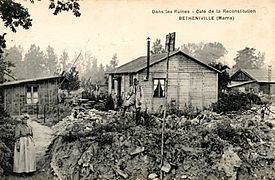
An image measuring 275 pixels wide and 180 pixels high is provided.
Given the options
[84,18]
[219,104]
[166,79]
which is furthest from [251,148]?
[84,18]

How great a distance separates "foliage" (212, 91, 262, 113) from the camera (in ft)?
11.4

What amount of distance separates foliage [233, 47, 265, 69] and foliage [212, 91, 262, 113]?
0.24 m

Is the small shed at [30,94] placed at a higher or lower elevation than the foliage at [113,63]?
lower

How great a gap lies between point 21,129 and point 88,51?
828 millimetres

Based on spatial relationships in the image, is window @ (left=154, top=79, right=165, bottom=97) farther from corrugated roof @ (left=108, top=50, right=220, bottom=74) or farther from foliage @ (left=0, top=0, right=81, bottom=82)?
foliage @ (left=0, top=0, right=81, bottom=82)

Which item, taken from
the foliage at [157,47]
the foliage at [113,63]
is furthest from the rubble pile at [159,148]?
the foliage at [157,47]

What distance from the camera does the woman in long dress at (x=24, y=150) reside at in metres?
3.31

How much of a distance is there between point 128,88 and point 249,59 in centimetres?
103

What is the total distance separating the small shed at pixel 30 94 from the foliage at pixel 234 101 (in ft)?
4.42

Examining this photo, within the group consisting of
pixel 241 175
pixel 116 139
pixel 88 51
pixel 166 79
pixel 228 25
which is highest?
pixel 228 25

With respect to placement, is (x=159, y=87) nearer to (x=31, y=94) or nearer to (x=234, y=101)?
(x=234, y=101)

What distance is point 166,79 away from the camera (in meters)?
3.41

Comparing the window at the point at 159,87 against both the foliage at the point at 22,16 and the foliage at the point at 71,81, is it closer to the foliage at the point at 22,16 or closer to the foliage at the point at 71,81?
the foliage at the point at 71,81

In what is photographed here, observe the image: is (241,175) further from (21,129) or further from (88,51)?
(21,129)
